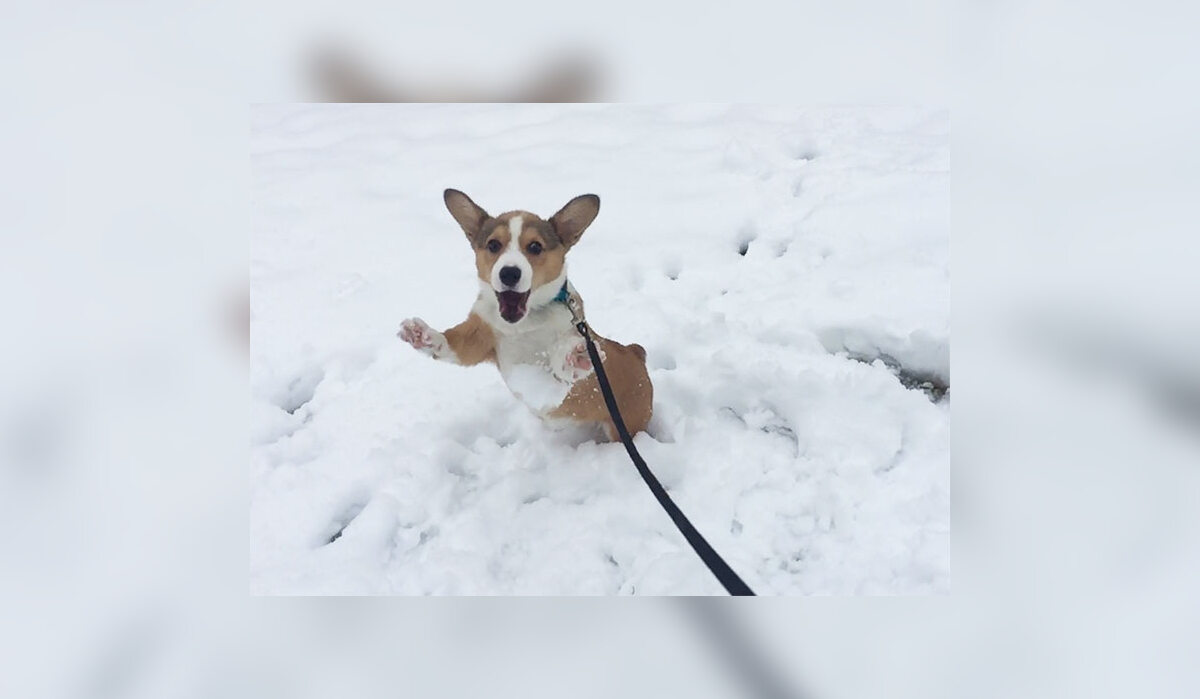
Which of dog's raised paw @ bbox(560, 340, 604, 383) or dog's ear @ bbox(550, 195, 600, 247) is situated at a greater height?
dog's ear @ bbox(550, 195, 600, 247)

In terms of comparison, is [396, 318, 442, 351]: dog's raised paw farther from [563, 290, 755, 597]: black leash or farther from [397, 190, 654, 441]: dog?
[563, 290, 755, 597]: black leash

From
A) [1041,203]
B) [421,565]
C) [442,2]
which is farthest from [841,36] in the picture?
[421,565]

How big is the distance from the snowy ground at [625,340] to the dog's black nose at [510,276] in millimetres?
95

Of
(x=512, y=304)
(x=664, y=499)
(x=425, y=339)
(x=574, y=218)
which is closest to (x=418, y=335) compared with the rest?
(x=425, y=339)

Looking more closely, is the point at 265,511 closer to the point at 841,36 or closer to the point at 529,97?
the point at 529,97

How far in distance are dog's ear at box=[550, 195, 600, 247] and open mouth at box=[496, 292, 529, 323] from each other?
0.11m

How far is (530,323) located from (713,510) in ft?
1.24

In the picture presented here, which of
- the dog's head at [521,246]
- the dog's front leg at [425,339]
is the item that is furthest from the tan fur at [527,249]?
the dog's front leg at [425,339]

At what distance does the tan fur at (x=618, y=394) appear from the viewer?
103cm

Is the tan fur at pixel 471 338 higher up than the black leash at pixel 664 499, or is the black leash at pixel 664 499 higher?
the tan fur at pixel 471 338

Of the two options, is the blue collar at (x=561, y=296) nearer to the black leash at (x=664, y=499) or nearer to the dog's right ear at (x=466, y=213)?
the black leash at (x=664, y=499)

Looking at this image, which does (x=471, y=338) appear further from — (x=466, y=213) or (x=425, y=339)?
(x=466, y=213)

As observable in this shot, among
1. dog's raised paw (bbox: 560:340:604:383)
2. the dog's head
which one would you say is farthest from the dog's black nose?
dog's raised paw (bbox: 560:340:604:383)

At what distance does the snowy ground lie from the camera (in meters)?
1.05
